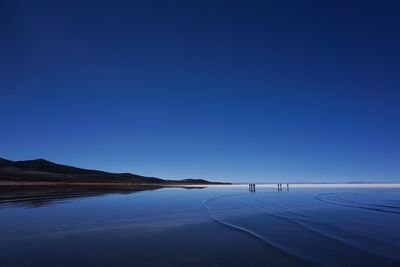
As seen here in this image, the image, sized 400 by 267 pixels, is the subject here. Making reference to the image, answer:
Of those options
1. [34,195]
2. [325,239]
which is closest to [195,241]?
[325,239]

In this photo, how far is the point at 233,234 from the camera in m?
21.9

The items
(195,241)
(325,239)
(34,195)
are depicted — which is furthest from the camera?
(34,195)

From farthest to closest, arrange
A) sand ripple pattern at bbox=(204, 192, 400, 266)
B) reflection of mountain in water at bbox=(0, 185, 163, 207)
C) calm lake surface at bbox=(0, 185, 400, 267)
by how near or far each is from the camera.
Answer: reflection of mountain in water at bbox=(0, 185, 163, 207)
sand ripple pattern at bbox=(204, 192, 400, 266)
calm lake surface at bbox=(0, 185, 400, 267)

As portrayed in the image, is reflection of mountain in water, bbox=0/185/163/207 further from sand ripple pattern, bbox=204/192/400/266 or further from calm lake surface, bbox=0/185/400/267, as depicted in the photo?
sand ripple pattern, bbox=204/192/400/266

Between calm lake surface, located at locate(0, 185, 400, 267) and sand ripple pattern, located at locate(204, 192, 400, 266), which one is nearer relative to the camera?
calm lake surface, located at locate(0, 185, 400, 267)

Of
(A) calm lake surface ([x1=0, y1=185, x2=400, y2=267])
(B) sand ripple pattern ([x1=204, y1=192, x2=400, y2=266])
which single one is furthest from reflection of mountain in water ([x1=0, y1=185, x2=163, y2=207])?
(B) sand ripple pattern ([x1=204, y1=192, x2=400, y2=266])

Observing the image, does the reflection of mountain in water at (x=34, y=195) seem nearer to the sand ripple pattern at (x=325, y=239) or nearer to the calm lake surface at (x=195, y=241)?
the calm lake surface at (x=195, y=241)

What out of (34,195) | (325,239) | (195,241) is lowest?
(195,241)

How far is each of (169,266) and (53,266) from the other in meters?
4.00

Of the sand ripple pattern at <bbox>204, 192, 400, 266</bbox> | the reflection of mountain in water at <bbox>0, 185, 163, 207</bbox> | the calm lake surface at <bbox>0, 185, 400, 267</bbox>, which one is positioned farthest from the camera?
the reflection of mountain in water at <bbox>0, 185, 163, 207</bbox>

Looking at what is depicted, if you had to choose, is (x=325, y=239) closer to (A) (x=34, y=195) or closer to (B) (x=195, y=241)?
(B) (x=195, y=241)

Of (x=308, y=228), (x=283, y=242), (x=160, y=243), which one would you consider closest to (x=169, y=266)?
(x=160, y=243)

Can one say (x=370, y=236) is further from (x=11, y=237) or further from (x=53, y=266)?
(x=11, y=237)

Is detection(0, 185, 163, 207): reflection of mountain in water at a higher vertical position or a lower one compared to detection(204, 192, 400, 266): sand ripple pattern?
higher
